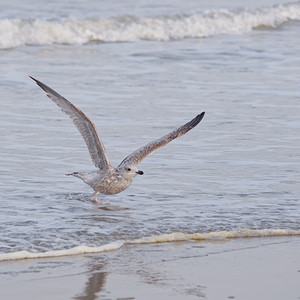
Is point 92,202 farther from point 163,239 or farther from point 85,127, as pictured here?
point 163,239

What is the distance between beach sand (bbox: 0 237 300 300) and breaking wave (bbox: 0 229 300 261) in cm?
7

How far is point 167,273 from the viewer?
5.60 metres

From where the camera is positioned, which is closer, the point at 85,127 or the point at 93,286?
the point at 93,286

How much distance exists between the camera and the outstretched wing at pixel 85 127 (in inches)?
310

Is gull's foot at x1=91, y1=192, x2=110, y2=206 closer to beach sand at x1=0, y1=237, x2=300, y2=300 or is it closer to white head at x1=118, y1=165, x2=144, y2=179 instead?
white head at x1=118, y1=165, x2=144, y2=179

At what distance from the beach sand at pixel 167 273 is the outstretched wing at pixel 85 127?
2.00m

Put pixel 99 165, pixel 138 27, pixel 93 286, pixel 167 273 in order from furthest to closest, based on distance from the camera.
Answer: pixel 138 27, pixel 99 165, pixel 167 273, pixel 93 286

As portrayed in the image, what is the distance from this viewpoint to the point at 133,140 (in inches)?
393

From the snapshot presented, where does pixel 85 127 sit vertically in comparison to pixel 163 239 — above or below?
above

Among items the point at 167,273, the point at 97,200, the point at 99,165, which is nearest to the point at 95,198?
the point at 97,200

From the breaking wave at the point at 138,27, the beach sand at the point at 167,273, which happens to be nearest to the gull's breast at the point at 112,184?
the beach sand at the point at 167,273

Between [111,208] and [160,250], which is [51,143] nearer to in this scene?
[111,208]

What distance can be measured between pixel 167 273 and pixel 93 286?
589 millimetres

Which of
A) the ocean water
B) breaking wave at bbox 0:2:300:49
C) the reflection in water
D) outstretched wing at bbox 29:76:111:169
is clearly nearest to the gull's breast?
the ocean water
